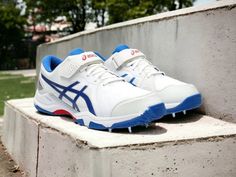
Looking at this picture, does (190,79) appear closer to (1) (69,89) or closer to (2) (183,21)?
(2) (183,21)

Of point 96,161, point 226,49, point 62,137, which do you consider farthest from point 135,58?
point 96,161

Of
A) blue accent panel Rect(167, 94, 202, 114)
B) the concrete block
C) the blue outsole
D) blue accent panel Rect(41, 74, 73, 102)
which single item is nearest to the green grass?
the concrete block

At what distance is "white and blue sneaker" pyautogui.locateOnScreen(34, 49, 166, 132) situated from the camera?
1902mm

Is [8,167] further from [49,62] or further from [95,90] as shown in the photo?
[95,90]

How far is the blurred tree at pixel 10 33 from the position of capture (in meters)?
36.8

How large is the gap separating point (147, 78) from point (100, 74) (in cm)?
32

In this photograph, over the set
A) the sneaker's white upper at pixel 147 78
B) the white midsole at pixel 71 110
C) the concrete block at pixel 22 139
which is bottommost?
the concrete block at pixel 22 139

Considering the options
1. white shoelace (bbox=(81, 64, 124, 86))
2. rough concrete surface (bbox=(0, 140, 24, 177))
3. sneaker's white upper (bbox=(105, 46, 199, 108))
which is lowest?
rough concrete surface (bbox=(0, 140, 24, 177))

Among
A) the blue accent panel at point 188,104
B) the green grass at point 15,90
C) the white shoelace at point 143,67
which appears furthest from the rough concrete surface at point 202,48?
the green grass at point 15,90

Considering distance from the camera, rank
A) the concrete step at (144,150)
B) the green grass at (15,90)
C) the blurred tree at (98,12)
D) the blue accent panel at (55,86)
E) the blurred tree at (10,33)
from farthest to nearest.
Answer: the blurred tree at (10,33) → the blurred tree at (98,12) → the green grass at (15,90) → the blue accent panel at (55,86) → the concrete step at (144,150)

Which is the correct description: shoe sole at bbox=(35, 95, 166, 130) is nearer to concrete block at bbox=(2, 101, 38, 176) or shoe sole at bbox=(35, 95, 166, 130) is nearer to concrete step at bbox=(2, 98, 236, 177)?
concrete step at bbox=(2, 98, 236, 177)

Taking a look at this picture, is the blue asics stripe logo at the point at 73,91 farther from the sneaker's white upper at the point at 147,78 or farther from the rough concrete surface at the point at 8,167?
the rough concrete surface at the point at 8,167

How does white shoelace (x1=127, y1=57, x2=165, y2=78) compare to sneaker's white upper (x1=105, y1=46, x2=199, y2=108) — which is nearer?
sneaker's white upper (x1=105, y1=46, x2=199, y2=108)

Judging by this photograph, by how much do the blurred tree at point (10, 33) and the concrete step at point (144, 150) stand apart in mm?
35735
